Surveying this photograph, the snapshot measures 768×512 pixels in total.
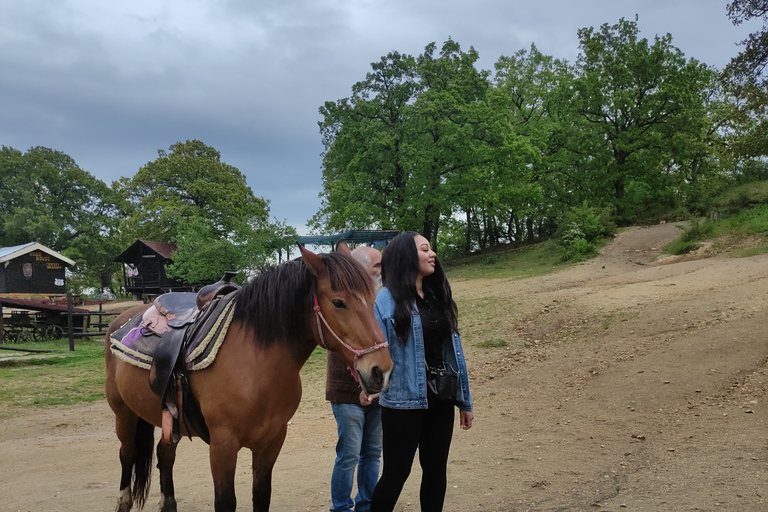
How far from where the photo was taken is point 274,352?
278 centimetres

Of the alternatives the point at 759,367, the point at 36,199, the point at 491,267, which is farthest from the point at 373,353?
the point at 36,199

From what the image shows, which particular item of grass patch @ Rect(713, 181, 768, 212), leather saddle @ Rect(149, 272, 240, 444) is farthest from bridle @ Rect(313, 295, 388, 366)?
grass patch @ Rect(713, 181, 768, 212)

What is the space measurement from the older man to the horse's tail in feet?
4.96

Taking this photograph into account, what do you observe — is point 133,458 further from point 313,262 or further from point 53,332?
point 53,332

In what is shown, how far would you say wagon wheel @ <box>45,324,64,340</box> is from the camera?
1944 centimetres

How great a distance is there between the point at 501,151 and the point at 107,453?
22079mm

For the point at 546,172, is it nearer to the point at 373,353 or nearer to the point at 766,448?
the point at 766,448

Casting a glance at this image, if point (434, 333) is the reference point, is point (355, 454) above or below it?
below

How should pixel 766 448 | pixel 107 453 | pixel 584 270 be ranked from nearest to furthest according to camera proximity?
1. pixel 766 448
2. pixel 107 453
3. pixel 584 270

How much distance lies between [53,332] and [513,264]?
18.2 m

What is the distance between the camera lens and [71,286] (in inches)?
1467

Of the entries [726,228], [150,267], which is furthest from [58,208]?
[726,228]

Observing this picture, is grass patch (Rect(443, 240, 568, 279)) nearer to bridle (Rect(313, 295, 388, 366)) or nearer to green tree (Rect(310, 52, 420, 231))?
green tree (Rect(310, 52, 420, 231))

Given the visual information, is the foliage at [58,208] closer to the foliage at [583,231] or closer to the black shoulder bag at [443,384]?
the foliage at [583,231]
